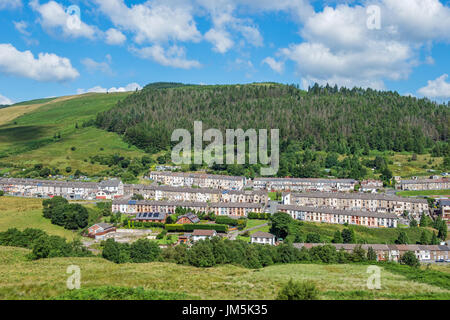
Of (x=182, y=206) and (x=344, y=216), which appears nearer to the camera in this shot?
(x=344, y=216)

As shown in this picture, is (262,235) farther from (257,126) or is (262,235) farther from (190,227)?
(257,126)

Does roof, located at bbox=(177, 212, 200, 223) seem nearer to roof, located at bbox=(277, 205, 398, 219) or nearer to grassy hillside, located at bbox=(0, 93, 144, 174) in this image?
roof, located at bbox=(277, 205, 398, 219)

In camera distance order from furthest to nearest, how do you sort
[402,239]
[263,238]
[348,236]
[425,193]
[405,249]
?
[425,193] < [402,239] < [348,236] < [263,238] < [405,249]

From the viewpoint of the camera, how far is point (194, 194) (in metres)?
86.1

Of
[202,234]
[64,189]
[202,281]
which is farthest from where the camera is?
[64,189]

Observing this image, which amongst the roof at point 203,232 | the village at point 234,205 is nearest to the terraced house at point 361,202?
the village at point 234,205

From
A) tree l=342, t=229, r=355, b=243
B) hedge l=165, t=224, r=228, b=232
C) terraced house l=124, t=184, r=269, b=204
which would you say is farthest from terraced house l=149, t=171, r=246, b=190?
tree l=342, t=229, r=355, b=243

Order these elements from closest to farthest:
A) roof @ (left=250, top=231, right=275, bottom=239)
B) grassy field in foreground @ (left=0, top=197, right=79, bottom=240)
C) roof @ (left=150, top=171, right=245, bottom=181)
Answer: roof @ (left=250, top=231, right=275, bottom=239)
grassy field in foreground @ (left=0, top=197, right=79, bottom=240)
roof @ (left=150, top=171, right=245, bottom=181)

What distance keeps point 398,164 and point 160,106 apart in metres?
113

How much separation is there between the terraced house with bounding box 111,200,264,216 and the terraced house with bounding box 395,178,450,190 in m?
42.1

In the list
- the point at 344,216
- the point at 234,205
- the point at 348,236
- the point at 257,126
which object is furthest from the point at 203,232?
the point at 257,126

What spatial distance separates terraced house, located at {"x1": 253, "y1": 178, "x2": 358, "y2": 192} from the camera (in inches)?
3639

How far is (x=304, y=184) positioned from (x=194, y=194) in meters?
29.9
